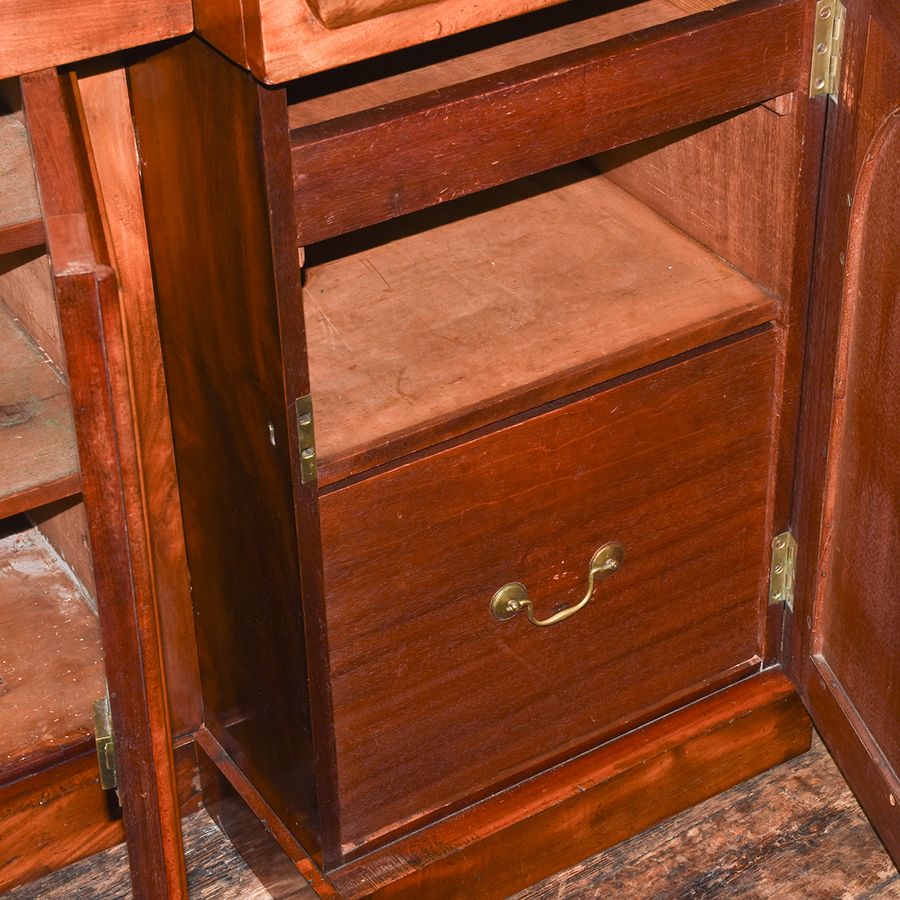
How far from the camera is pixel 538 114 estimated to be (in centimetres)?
112

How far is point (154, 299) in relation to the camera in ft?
4.15

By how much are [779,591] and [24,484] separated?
72 centimetres

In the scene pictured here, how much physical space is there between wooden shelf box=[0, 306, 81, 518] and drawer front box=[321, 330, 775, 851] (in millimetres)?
208

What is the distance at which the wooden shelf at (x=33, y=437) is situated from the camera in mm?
1074

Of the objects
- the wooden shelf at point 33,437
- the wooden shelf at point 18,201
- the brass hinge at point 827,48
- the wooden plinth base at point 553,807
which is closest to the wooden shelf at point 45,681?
the wooden plinth base at point 553,807

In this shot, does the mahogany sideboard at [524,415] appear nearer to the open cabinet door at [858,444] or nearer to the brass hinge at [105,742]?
the open cabinet door at [858,444]

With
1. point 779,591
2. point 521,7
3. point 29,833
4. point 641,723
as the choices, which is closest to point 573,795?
point 641,723

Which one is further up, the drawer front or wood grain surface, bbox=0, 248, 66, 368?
wood grain surface, bbox=0, 248, 66, 368

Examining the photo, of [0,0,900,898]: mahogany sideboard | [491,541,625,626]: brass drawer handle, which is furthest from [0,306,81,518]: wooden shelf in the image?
[491,541,625,626]: brass drawer handle

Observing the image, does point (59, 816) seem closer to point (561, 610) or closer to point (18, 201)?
point (561, 610)

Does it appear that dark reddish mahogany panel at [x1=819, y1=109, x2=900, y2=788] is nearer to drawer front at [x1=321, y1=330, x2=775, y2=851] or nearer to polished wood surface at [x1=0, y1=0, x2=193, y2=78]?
drawer front at [x1=321, y1=330, x2=775, y2=851]

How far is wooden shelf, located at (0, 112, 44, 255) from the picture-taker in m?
1.00

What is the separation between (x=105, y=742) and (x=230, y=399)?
267 mm

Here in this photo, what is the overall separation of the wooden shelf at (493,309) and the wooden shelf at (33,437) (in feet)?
0.64
